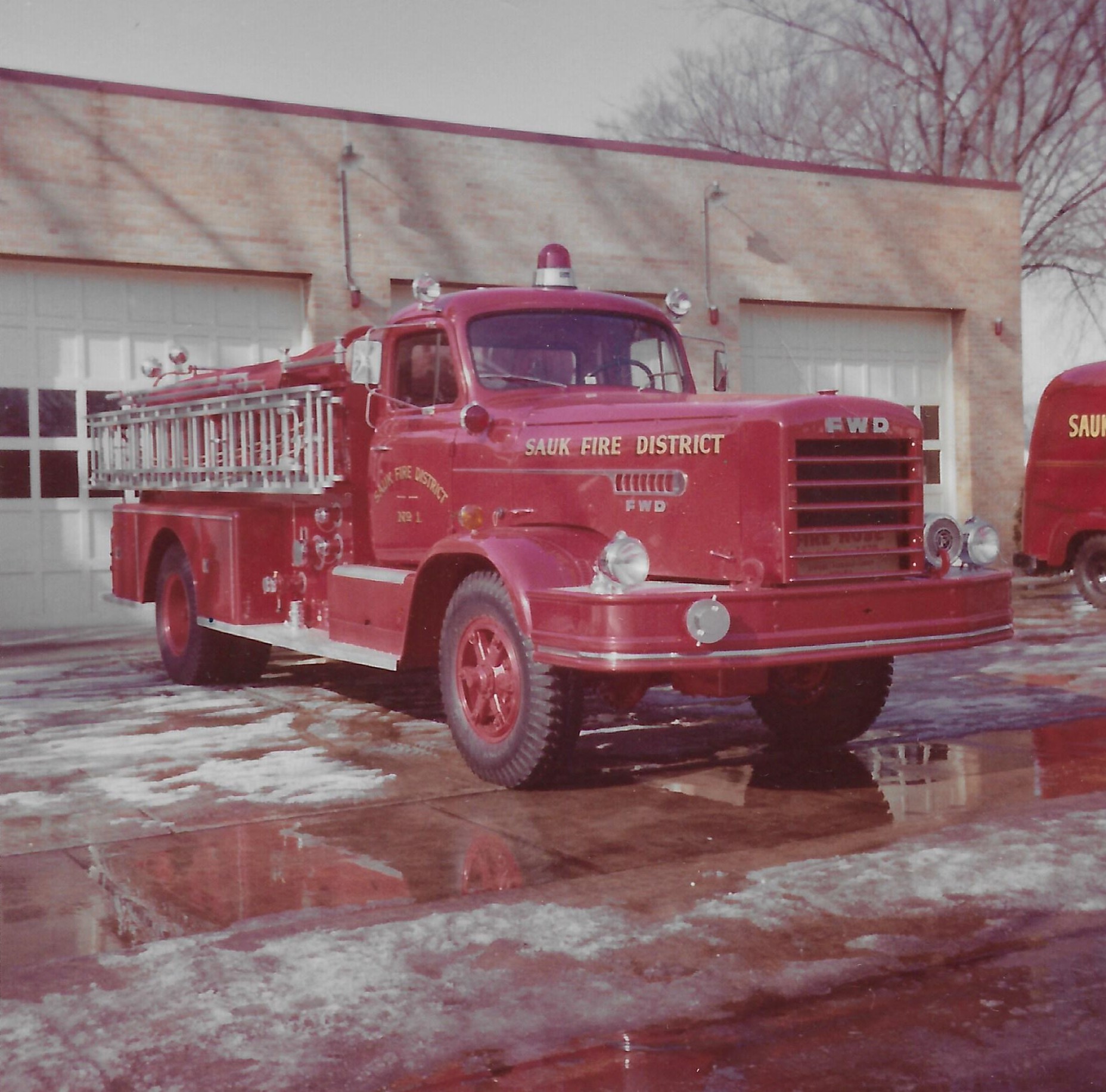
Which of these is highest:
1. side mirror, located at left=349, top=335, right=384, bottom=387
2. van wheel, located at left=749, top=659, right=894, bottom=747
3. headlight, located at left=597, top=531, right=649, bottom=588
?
side mirror, located at left=349, top=335, right=384, bottom=387

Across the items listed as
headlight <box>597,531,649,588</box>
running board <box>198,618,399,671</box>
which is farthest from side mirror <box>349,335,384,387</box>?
headlight <box>597,531,649,588</box>

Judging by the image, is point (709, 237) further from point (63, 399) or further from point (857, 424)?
point (857, 424)

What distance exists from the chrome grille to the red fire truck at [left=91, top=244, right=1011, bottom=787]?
0.04 ft

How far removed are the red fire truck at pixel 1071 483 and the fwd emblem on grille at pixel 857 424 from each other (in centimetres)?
828

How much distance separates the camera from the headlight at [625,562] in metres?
5.94

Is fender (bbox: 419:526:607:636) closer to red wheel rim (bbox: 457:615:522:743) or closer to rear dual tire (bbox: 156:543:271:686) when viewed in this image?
red wheel rim (bbox: 457:615:522:743)

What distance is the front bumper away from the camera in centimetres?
579

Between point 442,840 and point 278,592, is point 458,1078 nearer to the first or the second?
point 442,840

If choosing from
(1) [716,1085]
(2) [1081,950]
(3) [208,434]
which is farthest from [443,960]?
(3) [208,434]

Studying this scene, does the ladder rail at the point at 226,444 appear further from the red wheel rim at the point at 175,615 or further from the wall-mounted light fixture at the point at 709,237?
the wall-mounted light fixture at the point at 709,237

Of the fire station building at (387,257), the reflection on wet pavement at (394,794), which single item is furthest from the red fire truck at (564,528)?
the fire station building at (387,257)

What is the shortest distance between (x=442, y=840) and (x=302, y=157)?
1076cm

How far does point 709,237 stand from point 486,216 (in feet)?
9.07

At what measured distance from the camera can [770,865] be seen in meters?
5.14
